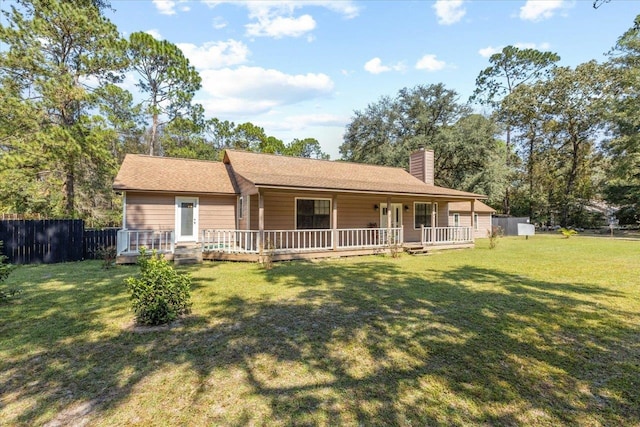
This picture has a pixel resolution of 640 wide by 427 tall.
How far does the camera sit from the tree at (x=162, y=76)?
77.2 ft

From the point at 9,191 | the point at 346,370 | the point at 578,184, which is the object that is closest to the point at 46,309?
the point at 346,370

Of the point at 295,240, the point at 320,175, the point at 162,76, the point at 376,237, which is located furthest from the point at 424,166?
the point at 162,76

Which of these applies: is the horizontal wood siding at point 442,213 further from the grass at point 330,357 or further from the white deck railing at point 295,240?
the grass at point 330,357

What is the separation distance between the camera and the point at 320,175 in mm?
15000

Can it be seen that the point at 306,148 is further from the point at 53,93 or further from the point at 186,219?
the point at 186,219

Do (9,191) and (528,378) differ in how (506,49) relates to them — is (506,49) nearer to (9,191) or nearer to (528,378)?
(528,378)

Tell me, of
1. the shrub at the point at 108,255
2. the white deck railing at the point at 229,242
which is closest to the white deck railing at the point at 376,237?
the white deck railing at the point at 229,242

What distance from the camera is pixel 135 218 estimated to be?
1143 centimetres

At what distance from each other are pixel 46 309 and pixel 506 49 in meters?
40.6

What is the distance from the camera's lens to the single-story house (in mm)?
11039

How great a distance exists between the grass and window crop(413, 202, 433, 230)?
9294 mm

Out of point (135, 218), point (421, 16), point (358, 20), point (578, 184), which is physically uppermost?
point (358, 20)

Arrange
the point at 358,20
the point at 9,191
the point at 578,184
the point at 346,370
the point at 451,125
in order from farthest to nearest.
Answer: the point at 578,184, the point at 451,125, the point at 9,191, the point at 358,20, the point at 346,370

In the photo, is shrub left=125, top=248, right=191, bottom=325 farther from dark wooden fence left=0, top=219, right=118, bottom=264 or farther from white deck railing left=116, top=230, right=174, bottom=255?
dark wooden fence left=0, top=219, right=118, bottom=264
